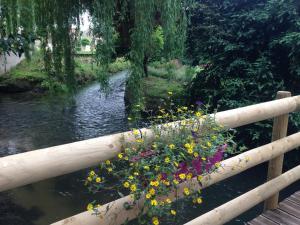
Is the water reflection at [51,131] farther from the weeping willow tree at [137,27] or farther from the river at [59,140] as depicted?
the weeping willow tree at [137,27]

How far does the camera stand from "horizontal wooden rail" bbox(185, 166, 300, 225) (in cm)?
211

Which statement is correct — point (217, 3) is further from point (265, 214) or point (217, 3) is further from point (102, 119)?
point (265, 214)

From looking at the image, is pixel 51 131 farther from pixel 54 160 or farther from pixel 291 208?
pixel 54 160

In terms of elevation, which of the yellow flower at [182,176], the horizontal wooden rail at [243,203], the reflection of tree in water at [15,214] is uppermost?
the yellow flower at [182,176]

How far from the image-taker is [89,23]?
14.0 feet

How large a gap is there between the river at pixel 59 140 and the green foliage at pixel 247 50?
111cm

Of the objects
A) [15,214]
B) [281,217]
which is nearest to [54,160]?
[281,217]

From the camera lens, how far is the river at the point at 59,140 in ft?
15.2

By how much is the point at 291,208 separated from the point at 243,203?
2.26ft

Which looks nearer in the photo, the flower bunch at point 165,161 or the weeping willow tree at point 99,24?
the flower bunch at point 165,161

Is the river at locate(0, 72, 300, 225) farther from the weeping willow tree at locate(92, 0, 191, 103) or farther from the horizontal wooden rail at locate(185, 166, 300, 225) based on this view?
the weeping willow tree at locate(92, 0, 191, 103)

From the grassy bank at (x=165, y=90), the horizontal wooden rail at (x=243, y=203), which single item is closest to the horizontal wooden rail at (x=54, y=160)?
the horizontal wooden rail at (x=243, y=203)

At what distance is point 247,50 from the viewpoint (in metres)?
6.11

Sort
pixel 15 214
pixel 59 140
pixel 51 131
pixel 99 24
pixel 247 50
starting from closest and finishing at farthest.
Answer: pixel 99 24, pixel 15 214, pixel 247 50, pixel 59 140, pixel 51 131
